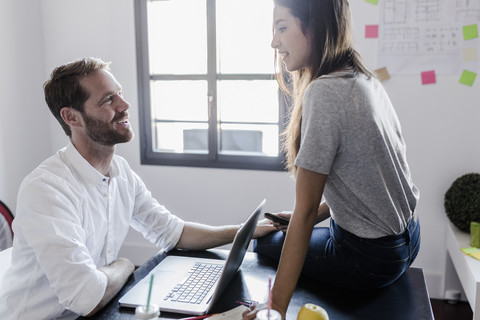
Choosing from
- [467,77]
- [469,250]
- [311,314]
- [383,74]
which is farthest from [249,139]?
[311,314]

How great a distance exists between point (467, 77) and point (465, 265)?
3.39ft

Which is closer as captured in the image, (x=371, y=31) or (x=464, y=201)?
(x=464, y=201)

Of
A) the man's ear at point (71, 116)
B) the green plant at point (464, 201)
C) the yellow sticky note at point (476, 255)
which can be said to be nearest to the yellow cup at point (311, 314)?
the man's ear at point (71, 116)

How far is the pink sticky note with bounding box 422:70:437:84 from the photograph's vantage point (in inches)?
95.3

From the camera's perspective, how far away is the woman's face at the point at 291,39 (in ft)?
4.06

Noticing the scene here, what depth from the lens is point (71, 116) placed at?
1.50m

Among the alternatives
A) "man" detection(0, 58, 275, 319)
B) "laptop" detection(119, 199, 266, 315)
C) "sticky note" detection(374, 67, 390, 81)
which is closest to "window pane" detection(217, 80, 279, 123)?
"sticky note" detection(374, 67, 390, 81)

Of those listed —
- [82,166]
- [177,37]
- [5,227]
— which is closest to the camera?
[82,166]

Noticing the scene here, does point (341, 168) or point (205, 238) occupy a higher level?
point (341, 168)

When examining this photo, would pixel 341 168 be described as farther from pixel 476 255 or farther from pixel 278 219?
pixel 476 255

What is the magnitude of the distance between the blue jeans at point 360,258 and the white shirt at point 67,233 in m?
0.52

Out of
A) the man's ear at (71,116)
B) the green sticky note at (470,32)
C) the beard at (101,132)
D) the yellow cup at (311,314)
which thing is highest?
the green sticky note at (470,32)

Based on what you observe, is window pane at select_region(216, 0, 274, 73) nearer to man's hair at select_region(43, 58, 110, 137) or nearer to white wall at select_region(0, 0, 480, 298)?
white wall at select_region(0, 0, 480, 298)

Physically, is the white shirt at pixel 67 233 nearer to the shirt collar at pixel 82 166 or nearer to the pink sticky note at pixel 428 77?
the shirt collar at pixel 82 166
